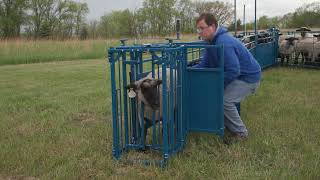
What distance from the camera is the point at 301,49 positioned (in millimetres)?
15008

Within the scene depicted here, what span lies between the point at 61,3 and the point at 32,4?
163 inches

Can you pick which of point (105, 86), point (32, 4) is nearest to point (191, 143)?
point (105, 86)

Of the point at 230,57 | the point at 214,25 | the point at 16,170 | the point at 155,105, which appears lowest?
the point at 16,170

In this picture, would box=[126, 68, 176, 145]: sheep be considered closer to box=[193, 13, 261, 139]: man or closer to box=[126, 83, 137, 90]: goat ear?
box=[126, 83, 137, 90]: goat ear

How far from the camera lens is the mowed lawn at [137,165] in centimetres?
512

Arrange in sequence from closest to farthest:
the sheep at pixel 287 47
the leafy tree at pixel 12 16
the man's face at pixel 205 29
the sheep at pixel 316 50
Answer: the man's face at pixel 205 29 < the sheep at pixel 316 50 < the sheep at pixel 287 47 < the leafy tree at pixel 12 16

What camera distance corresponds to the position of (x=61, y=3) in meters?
62.9

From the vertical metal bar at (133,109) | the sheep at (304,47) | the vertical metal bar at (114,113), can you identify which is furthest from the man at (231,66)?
the sheep at (304,47)

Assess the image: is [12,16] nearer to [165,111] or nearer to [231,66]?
[231,66]

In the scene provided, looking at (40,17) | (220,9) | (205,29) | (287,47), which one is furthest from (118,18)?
(205,29)

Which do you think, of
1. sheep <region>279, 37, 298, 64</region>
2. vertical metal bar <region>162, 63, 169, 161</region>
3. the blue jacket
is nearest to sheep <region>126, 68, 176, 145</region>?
vertical metal bar <region>162, 63, 169, 161</region>

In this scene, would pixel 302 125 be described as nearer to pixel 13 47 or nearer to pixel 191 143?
pixel 191 143

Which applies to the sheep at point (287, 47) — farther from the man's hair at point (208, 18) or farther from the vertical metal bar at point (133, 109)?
the vertical metal bar at point (133, 109)

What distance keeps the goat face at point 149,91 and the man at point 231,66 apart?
0.95m
